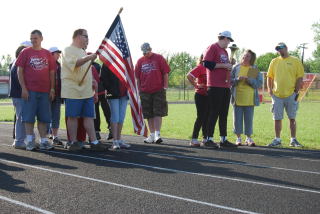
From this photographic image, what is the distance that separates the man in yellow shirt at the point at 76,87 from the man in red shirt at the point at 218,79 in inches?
85.7

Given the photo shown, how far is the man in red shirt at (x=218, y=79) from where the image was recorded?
868 centimetres

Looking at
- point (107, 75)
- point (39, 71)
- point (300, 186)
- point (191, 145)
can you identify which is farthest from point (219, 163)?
point (39, 71)

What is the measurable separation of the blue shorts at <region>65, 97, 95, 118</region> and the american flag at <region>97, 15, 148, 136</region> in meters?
0.69

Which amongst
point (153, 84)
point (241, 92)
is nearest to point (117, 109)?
point (153, 84)

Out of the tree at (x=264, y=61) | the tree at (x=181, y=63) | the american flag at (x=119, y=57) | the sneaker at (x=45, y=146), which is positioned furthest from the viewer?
the tree at (x=264, y=61)

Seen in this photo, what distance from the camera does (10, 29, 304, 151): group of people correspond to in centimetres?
795

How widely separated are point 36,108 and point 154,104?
247 centimetres

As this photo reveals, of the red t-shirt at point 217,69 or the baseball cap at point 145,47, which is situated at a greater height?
the baseball cap at point 145,47

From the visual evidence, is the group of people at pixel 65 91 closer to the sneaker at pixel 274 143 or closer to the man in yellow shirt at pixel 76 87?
the man in yellow shirt at pixel 76 87

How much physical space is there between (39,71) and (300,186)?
4756 millimetres

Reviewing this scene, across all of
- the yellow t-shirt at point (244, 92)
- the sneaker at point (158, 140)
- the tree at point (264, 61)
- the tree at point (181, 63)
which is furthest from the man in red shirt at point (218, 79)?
the tree at point (264, 61)

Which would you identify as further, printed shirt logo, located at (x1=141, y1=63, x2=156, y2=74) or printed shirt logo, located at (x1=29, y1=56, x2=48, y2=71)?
printed shirt logo, located at (x1=141, y1=63, x2=156, y2=74)

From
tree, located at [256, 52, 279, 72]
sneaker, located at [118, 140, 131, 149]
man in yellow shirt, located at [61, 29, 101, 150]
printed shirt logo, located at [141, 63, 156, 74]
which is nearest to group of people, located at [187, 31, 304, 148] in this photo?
printed shirt logo, located at [141, 63, 156, 74]

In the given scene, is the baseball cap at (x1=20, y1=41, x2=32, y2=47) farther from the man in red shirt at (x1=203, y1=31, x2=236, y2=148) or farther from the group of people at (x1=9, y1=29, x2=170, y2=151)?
the man in red shirt at (x1=203, y1=31, x2=236, y2=148)
